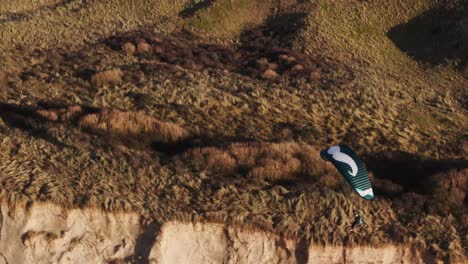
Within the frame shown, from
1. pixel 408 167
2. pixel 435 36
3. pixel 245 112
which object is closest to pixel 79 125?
pixel 245 112

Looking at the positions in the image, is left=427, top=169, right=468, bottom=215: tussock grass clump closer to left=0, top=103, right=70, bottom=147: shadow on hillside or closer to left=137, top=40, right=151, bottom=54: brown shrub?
left=0, top=103, right=70, bottom=147: shadow on hillside

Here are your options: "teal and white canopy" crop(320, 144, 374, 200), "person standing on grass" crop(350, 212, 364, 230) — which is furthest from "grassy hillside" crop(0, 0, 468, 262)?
"teal and white canopy" crop(320, 144, 374, 200)

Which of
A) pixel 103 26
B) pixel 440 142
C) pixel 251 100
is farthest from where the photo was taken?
pixel 103 26

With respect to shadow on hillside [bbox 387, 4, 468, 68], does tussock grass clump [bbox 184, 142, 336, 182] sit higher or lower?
lower

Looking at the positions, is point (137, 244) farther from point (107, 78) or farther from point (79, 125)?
point (107, 78)

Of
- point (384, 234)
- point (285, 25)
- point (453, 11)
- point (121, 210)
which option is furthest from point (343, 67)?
point (121, 210)

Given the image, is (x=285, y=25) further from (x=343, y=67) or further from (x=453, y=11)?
(x=453, y=11)
